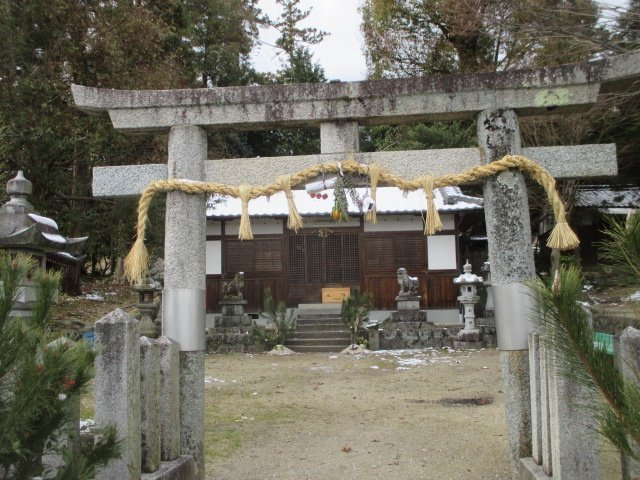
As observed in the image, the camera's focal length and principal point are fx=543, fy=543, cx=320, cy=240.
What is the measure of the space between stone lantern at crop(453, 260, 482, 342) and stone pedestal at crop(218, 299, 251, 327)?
19.9 ft

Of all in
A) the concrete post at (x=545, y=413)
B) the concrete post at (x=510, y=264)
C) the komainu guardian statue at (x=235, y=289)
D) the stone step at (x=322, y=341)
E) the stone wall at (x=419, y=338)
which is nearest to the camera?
the concrete post at (x=545, y=413)

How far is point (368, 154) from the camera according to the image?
176 inches

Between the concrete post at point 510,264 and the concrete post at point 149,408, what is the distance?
8.59ft

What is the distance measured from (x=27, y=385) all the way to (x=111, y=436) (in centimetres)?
70

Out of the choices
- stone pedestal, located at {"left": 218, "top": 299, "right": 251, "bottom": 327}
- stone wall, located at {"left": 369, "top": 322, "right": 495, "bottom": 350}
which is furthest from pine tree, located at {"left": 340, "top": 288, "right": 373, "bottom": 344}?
stone pedestal, located at {"left": 218, "top": 299, "right": 251, "bottom": 327}

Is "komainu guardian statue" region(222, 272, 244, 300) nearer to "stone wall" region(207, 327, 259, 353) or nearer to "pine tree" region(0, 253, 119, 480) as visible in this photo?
"stone wall" region(207, 327, 259, 353)

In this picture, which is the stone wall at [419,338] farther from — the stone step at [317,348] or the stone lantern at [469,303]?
the stone step at [317,348]

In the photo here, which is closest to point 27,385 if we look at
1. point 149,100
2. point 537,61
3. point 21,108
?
point 149,100

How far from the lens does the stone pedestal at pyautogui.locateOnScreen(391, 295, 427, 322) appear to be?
15.0 m

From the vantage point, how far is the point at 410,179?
174 inches

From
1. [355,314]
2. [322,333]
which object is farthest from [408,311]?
[322,333]

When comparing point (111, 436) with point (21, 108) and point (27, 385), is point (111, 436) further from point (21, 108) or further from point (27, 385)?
point (21, 108)

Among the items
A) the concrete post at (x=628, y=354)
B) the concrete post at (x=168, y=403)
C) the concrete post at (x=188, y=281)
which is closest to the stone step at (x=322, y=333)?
the concrete post at (x=188, y=281)

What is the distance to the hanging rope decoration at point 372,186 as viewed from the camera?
4.18 meters
